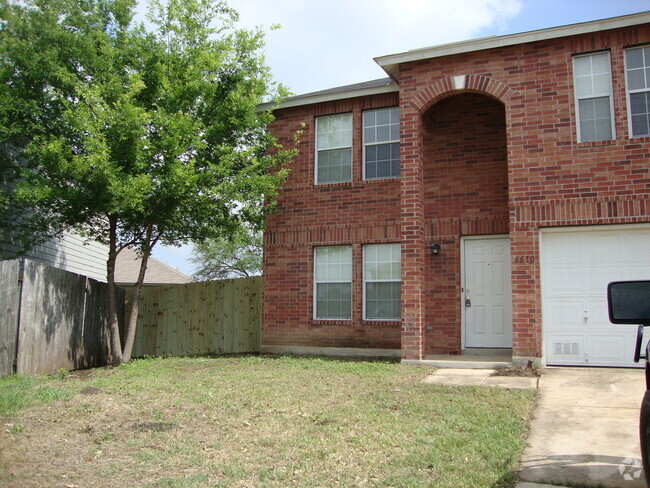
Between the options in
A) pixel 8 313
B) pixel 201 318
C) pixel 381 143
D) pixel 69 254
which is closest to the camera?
pixel 8 313

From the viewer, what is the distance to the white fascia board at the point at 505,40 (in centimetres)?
964

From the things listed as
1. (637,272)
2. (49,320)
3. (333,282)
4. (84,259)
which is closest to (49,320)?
(49,320)

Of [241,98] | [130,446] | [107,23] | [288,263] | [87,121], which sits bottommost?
[130,446]

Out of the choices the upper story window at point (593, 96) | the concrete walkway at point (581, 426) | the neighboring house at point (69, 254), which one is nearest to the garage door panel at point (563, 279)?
the concrete walkway at point (581, 426)

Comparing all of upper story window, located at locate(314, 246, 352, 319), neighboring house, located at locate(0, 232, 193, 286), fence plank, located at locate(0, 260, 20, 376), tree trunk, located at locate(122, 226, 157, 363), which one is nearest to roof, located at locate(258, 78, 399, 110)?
upper story window, located at locate(314, 246, 352, 319)

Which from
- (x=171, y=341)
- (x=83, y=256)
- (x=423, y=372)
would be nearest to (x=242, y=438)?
(x=423, y=372)

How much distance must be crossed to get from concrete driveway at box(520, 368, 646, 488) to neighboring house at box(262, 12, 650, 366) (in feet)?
5.87

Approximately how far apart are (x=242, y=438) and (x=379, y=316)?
6.75m

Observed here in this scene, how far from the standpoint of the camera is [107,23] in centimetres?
1206

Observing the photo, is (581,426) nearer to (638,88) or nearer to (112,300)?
(638,88)

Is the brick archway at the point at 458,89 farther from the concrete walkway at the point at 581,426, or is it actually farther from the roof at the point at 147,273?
the roof at the point at 147,273

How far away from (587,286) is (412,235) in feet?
10.1

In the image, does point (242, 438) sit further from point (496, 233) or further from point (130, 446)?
point (496, 233)

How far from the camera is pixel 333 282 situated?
12.6 metres
